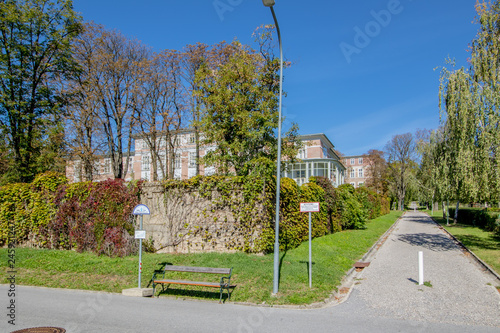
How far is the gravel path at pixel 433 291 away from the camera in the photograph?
688 centimetres

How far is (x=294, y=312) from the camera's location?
7.25 m

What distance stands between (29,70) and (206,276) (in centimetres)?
1904

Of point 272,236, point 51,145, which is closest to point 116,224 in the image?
point 272,236

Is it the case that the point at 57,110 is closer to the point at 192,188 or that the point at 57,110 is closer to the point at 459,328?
the point at 192,188

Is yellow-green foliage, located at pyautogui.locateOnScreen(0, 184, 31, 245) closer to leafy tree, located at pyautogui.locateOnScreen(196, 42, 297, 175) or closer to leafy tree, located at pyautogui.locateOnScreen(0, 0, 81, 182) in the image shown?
leafy tree, located at pyautogui.locateOnScreen(0, 0, 81, 182)

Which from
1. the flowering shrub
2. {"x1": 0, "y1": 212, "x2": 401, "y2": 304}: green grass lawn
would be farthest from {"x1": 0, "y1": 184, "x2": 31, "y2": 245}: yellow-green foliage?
{"x1": 0, "y1": 212, "x2": 401, "y2": 304}: green grass lawn

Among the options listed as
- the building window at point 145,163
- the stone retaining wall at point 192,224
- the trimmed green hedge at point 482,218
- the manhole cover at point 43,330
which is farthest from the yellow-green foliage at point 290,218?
the building window at point 145,163

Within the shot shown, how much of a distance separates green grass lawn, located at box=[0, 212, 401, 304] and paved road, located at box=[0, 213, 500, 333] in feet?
1.77

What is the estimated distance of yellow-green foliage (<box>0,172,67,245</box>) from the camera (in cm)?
1525

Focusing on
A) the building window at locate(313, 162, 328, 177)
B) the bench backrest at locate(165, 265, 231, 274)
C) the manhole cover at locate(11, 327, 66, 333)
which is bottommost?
the manhole cover at locate(11, 327, 66, 333)

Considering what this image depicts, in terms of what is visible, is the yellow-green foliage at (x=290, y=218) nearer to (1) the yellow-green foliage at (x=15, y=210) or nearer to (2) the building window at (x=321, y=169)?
(1) the yellow-green foliage at (x=15, y=210)

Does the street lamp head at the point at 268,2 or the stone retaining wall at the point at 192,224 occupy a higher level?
the street lamp head at the point at 268,2

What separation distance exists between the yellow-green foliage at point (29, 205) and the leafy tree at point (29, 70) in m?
4.21

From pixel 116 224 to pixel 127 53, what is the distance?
19.1 metres
